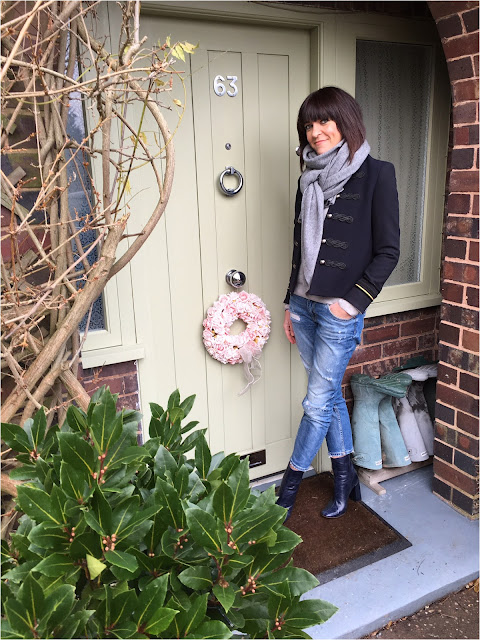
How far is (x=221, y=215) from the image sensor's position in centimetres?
257

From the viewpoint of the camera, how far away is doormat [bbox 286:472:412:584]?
7.77ft

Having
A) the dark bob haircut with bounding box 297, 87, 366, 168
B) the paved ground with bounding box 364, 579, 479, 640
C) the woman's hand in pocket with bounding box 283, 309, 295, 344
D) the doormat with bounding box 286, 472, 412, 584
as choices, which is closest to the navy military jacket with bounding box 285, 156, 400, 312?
the dark bob haircut with bounding box 297, 87, 366, 168

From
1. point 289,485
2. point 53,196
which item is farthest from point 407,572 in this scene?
point 53,196

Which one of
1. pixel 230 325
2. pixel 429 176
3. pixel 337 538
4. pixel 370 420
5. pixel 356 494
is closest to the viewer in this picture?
pixel 337 538

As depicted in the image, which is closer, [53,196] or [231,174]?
[53,196]

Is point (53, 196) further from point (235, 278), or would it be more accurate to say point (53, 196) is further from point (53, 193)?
point (235, 278)

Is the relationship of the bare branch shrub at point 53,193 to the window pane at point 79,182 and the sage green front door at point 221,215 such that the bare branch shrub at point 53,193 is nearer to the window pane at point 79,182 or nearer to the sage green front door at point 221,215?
the window pane at point 79,182

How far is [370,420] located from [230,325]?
0.91m

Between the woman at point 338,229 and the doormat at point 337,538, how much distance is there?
52cm

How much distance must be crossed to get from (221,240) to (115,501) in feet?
5.56

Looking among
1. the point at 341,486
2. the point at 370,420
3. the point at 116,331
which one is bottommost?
the point at 341,486

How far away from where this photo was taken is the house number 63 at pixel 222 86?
Result: 2.42 metres

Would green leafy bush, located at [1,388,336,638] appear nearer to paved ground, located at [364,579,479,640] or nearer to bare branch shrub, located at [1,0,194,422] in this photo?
bare branch shrub, located at [1,0,194,422]

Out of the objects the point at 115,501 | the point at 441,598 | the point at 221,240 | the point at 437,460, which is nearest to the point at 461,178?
the point at 221,240
